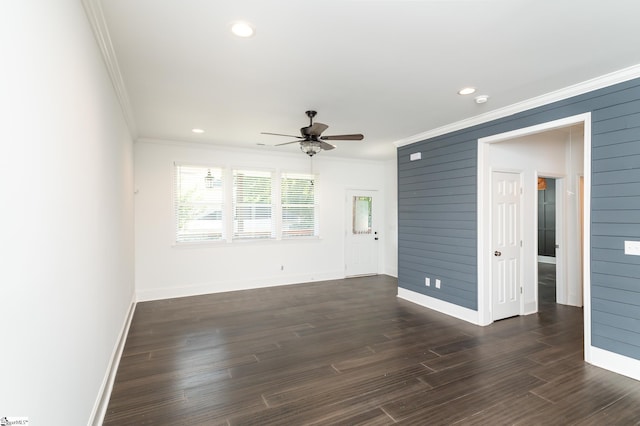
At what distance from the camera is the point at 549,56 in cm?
258

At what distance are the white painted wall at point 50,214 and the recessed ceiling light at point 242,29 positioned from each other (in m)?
0.91

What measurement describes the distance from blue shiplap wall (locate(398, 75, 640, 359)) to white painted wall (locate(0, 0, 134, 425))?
4314 mm

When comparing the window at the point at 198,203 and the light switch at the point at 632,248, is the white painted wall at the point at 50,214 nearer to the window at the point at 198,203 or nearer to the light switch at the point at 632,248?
the window at the point at 198,203

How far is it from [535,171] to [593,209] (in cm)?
182

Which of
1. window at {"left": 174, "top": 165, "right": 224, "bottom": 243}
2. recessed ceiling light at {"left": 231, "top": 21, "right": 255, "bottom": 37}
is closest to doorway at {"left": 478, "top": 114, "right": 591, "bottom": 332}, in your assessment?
recessed ceiling light at {"left": 231, "top": 21, "right": 255, "bottom": 37}

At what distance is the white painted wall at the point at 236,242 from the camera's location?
5352 mm

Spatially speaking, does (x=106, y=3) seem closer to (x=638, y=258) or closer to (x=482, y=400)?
(x=482, y=400)

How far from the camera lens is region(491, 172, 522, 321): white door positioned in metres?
4.30

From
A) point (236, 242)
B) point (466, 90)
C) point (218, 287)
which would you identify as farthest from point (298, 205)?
point (466, 90)

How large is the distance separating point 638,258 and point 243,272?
5590mm

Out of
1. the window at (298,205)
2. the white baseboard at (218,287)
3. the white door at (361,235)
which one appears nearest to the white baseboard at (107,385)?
the white baseboard at (218,287)

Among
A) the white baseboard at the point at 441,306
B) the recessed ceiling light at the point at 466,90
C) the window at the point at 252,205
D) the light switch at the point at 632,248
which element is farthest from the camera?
the window at the point at 252,205

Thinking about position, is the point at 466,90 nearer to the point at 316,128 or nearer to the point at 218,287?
the point at 316,128

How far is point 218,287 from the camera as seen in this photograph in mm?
5824
